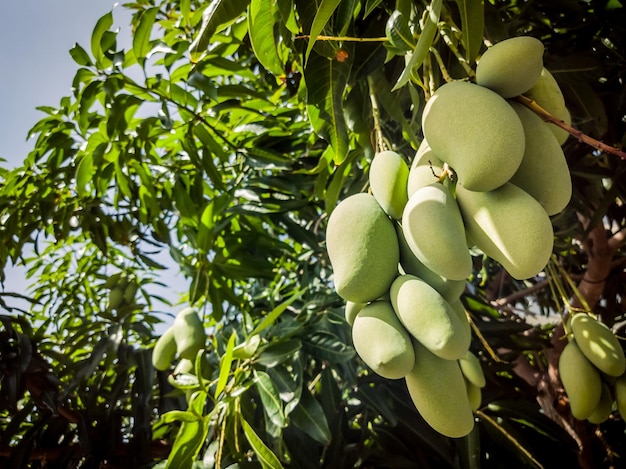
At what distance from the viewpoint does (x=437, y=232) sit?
1.33 feet

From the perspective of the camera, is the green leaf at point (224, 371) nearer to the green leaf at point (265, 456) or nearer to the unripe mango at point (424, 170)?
the green leaf at point (265, 456)

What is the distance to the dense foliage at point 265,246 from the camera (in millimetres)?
909

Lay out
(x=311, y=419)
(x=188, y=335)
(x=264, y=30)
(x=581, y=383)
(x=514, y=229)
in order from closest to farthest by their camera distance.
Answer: (x=514, y=229), (x=264, y=30), (x=581, y=383), (x=311, y=419), (x=188, y=335)

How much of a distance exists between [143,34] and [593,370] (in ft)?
3.47

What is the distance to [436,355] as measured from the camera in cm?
45

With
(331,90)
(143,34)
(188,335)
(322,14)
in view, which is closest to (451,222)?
(322,14)

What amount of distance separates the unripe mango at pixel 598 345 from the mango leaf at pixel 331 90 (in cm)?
49

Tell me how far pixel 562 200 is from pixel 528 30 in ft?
2.90

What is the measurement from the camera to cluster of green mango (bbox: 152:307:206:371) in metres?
1.07

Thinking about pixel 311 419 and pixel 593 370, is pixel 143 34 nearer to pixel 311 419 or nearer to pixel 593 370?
pixel 311 419

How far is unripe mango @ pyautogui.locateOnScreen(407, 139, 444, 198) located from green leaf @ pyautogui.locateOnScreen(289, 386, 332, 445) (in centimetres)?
56

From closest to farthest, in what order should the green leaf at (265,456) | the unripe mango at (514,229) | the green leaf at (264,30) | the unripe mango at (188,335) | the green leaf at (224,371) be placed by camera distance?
the unripe mango at (514,229) < the green leaf at (264,30) < the green leaf at (265,456) < the green leaf at (224,371) < the unripe mango at (188,335)

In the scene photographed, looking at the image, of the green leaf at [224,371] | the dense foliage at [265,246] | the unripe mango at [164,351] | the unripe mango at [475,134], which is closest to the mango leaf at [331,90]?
the dense foliage at [265,246]

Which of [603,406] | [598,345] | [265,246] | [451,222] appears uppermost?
[451,222]
